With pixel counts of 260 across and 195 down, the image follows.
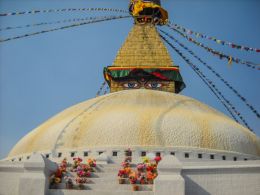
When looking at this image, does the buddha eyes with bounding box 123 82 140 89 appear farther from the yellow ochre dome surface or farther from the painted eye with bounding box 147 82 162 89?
the yellow ochre dome surface

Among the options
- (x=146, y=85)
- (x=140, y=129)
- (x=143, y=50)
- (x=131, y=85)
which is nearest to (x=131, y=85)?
(x=131, y=85)

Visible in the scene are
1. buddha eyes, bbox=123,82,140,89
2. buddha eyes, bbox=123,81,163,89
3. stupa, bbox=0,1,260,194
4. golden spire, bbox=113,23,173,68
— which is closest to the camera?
stupa, bbox=0,1,260,194

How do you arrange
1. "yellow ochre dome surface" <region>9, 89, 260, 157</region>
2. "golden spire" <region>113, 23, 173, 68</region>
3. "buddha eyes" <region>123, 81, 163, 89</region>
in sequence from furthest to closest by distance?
1. "golden spire" <region>113, 23, 173, 68</region>
2. "buddha eyes" <region>123, 81, 163, 89</region>
3. "yellow ochre dome surface" <region>9, 89, 260, 157</region>

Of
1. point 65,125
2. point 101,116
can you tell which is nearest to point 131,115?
point 101,116

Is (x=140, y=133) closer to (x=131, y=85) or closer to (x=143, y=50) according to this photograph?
(x=131, y=85)

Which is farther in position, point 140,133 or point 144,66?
point 144,66

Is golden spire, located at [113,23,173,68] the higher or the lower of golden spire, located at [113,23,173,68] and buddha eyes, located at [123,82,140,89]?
the higher

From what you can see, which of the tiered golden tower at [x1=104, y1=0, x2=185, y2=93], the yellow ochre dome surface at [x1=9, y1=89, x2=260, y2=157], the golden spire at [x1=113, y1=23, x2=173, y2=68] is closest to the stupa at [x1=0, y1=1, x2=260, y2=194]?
the yellow ochre dome surface at [x1=9, y1=89, x2=260, y2=157]

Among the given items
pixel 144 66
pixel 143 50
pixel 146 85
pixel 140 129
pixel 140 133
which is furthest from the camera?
pixel 143 50

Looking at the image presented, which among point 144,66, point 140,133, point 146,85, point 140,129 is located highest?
point 144,66

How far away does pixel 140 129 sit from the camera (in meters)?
18.5

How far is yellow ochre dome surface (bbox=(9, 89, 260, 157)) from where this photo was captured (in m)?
18.4

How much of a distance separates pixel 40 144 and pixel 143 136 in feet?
13.7

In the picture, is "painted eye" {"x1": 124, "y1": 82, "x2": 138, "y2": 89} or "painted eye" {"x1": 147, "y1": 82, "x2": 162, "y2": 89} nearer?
"painted eye" {"x1": 147, "y1": 82, "x2": 162, "y2": 89}
